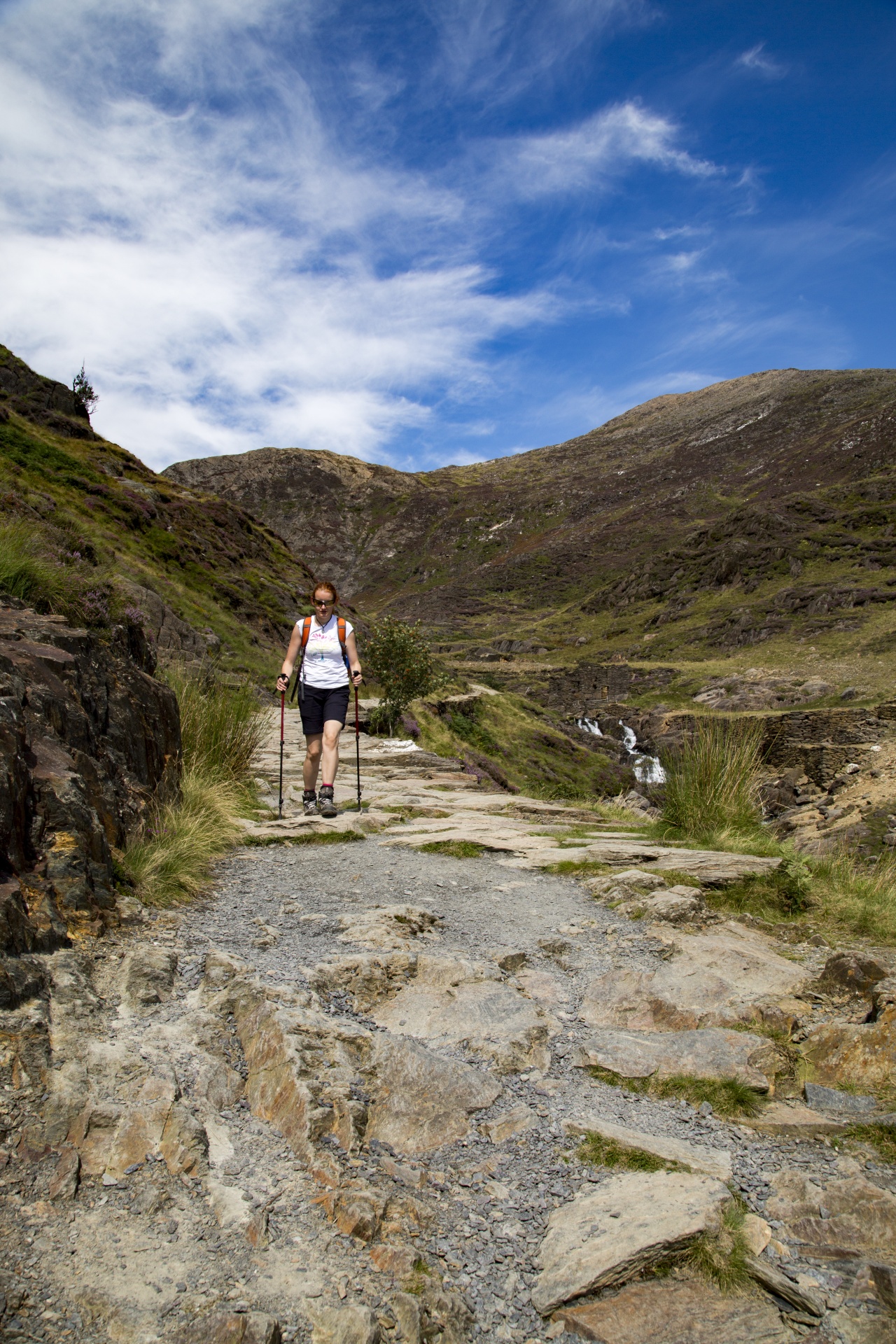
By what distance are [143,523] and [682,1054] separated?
31.9 meters

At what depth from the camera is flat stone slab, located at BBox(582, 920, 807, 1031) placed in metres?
3.66

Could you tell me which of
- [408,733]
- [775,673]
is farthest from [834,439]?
[408,733]

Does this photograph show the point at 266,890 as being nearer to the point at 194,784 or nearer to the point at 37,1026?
the point at 194,784

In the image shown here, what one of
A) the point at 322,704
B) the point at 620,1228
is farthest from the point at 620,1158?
the point at 322,704

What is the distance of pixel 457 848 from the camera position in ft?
23.5

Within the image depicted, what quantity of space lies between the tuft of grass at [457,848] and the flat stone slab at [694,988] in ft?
9.13

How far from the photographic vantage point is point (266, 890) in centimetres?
527

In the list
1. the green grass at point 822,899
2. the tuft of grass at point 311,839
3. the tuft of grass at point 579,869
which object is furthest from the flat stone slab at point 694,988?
the tuft of grass at point 311,839

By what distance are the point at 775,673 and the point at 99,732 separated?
47894 mm

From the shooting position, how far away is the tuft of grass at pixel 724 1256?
2082mm

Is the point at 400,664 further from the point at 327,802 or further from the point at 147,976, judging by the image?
the point at 147,976

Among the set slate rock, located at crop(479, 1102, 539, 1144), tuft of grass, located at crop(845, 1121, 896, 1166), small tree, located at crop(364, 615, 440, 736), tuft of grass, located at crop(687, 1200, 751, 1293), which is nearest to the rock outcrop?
slate rock, located at crop(479, 1102, 539, 1144)

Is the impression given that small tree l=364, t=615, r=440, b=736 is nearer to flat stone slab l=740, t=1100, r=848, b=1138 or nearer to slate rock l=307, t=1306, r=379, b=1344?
flat stone slab l=740, t=1100, r=848, b=1138

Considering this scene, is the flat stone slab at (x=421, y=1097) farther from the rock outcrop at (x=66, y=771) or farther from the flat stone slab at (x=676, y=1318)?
the rock outcrop at (x=66, y=771)
